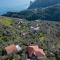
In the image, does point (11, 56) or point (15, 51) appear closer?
point (11, 56)

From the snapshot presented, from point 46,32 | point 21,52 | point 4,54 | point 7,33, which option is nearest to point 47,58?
point 21,52

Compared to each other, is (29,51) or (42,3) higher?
(42,3)

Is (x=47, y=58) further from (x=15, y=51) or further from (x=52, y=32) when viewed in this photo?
(x=52, y=32)

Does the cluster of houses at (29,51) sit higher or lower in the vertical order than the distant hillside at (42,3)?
lower

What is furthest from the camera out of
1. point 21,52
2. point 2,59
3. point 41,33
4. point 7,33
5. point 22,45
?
point 41,33

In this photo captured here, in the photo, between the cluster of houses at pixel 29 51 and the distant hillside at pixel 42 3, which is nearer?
the cluster of houses at pixel 29 51

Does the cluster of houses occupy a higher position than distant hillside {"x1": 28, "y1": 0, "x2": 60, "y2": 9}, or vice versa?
distant hillside {"x1": 28, "y1": 0, "x2": 60, "y2": 9}

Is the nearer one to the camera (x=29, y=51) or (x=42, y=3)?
(x=29, y=51)

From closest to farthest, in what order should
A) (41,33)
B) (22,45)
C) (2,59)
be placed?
1. (2,59)
2. (22,45)
3. (41,33)

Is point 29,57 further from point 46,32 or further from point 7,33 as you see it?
point 46,32

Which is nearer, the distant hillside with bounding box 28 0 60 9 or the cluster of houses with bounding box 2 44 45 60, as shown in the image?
the cluster of houses with bounding box 2 44 45 60
